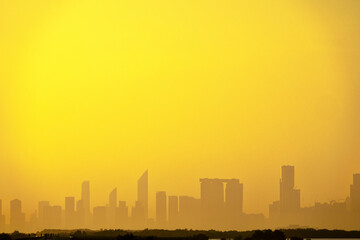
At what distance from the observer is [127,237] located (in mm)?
197625

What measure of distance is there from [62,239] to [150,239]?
45.7ft

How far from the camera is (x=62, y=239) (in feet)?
648

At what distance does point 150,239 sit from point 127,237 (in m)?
3.96

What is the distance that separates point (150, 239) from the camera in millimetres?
199250

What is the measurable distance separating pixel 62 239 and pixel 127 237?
10228mm
